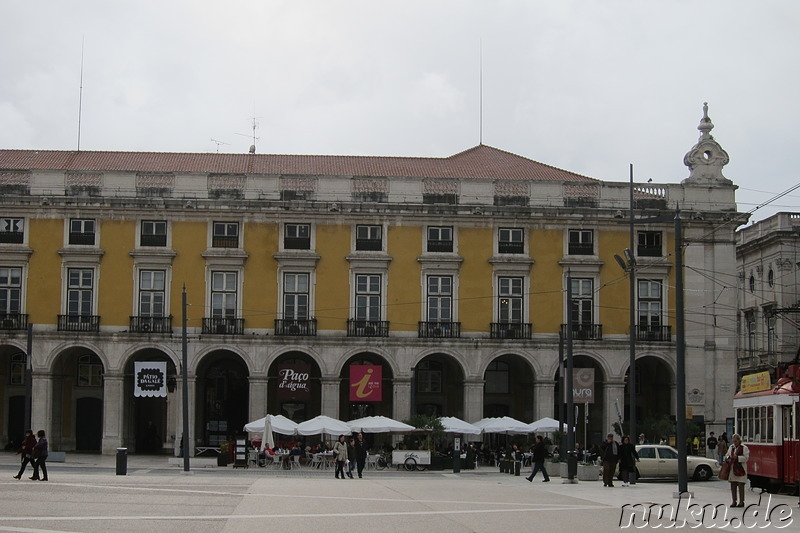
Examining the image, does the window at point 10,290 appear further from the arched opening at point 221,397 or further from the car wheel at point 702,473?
the car wheel at point 702,473

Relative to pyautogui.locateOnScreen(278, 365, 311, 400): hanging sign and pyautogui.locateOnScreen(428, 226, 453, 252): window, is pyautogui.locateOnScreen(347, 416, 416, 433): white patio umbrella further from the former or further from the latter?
pyautogui.locateOnScreen(428, 226, 453, 252): window

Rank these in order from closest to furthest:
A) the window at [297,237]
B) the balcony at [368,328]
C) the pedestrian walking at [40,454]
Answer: the pedestrian walking at [40,454]
the balcony at [368,328]
the window at [297,237]

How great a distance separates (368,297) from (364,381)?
3921mm

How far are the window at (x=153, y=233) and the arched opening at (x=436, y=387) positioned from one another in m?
13.7

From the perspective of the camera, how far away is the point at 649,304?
60.1 meters

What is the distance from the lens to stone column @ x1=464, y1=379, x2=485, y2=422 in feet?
193

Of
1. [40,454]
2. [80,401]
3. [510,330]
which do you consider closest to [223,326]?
[80,401]

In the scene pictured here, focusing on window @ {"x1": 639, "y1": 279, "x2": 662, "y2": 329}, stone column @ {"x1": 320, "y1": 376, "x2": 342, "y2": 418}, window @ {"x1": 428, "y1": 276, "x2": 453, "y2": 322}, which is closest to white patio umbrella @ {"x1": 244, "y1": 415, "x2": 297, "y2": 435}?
stone column @ {"x1": 320, "y1": 376, "x2": 342, "y2": 418}

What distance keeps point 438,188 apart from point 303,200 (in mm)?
6376

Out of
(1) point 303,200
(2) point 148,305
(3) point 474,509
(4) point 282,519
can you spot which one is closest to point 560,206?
(1) point 303,200

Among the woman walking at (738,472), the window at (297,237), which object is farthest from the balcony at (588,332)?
the woman walking at (738,472)

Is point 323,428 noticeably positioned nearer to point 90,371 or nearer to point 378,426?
point 378,426

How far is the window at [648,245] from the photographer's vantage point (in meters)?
60.6

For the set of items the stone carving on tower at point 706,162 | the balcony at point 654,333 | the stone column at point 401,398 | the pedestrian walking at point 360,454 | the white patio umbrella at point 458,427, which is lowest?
the pedestrian walking at point 360,454
